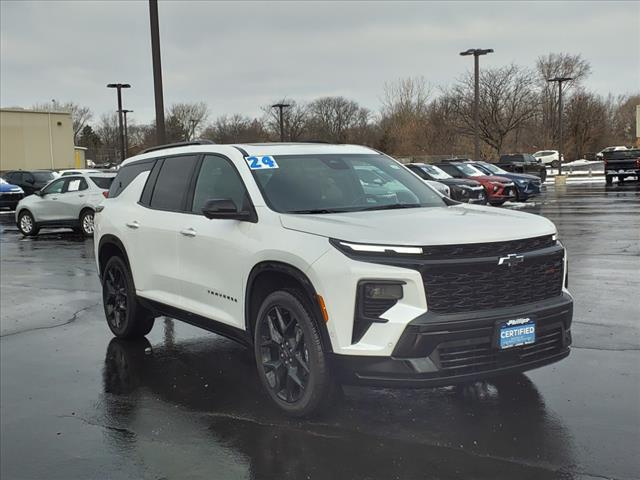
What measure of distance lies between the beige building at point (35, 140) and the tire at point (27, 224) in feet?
155

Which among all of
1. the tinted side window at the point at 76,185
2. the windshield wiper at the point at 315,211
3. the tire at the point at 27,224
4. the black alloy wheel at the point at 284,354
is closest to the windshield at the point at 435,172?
the tinted side window at the point at 76,185

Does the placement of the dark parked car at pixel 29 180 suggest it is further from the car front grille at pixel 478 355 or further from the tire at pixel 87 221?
the car front grille at pixel 478 355

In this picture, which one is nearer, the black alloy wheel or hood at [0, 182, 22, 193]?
the black alloy wheel

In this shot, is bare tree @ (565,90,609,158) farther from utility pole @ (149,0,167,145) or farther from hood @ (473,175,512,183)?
utility pole @ (149,0,167,145)

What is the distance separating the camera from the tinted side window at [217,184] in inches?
212

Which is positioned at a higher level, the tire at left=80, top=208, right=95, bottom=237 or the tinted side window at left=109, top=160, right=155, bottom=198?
the tinted side window at left=109, top=160, right=155, bottom=198

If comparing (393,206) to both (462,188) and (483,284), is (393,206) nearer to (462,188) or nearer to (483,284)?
(483,284)

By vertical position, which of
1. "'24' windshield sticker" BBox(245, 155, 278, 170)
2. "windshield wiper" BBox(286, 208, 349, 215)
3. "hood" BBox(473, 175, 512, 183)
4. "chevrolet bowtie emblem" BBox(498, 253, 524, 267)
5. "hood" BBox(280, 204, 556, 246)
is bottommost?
"chevrolet bowtie emblem" BBox(498, 253, 524, 267)

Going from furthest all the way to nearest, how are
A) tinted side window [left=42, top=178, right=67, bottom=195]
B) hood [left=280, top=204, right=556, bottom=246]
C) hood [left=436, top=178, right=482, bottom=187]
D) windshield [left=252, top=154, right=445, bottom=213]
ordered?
hood [left=436, top=178, right=482, bottom=187] → tinted side window [left=42, top=178, right=67, bottom=195] → windshield [left=252, top=154, right=445, bottom=213] → hood [left=280, top=204, right=556, bottom=246]

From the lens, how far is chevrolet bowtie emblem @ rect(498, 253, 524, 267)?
4.21 meters

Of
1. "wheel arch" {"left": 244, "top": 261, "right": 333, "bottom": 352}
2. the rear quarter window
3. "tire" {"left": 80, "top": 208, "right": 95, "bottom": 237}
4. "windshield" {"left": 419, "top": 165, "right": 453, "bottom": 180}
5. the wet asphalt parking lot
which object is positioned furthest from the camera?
"windshield" {"left": 419, "top": 165, "right": 453, "bottom": 180}

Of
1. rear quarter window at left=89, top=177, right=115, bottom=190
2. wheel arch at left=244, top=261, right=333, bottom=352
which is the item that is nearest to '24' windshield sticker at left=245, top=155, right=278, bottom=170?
wheel arch at left=244, top=261, right=333, bottom=352

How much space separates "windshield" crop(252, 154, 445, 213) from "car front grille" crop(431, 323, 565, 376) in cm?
147

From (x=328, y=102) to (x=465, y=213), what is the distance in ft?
305
